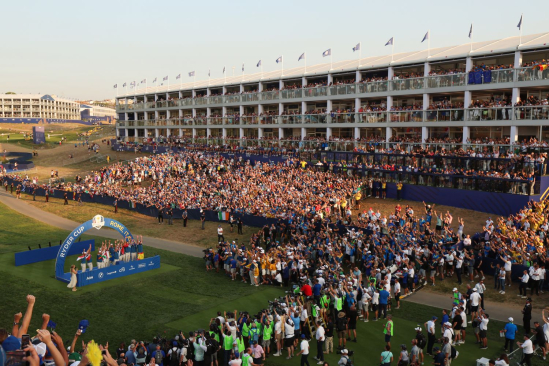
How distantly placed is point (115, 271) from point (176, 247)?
22.9ft

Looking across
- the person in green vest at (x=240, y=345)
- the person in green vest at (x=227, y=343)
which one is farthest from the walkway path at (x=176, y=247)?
the person in green vest at (x=227, y=343)

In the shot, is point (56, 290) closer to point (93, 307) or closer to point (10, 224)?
point (93, 307)

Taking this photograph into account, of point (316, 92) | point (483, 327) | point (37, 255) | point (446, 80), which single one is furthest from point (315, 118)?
point (483, 327)

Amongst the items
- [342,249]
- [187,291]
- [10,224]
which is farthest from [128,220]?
[342,249]

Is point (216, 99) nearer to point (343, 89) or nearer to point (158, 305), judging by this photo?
point (343, 89)

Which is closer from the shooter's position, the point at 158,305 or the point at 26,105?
the point at 158,305

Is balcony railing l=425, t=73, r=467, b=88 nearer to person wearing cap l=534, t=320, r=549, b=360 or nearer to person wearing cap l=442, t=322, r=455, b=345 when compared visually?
person wearing cap l=534, t=320, r=549, b=360

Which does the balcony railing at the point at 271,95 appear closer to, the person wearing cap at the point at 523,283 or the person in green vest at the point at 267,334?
the person wearing cap at the point at 523,283

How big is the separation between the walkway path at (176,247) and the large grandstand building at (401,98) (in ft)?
81.9

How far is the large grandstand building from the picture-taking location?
4025 cm

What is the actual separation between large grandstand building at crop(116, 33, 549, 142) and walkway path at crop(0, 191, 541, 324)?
983 inches

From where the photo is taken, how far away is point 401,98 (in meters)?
50.5

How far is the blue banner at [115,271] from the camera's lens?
21891mm

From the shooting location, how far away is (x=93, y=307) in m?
19.2
